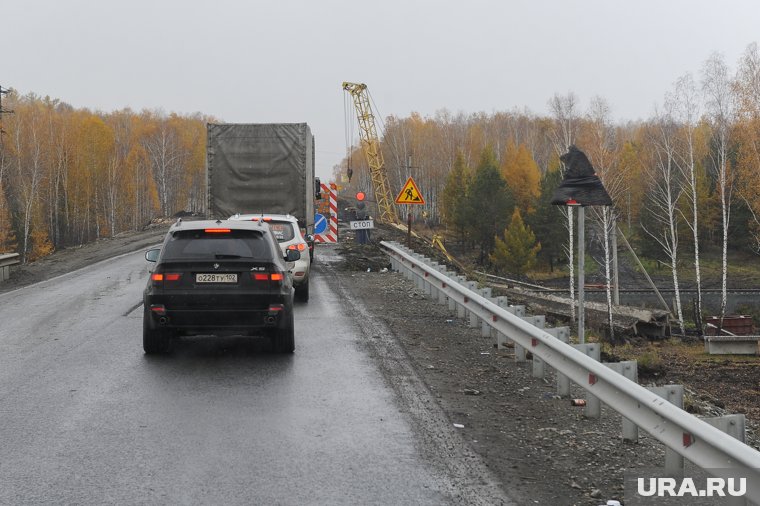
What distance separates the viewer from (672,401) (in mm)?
5242

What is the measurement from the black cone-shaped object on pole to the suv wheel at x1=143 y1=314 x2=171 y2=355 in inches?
203

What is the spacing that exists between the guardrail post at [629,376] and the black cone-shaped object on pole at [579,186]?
437cm

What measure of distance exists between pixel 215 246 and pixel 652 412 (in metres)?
5.64

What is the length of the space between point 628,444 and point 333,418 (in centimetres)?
232

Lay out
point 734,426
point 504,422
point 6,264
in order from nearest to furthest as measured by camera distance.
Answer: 1. point 734,426
2. point 504,422
3. point 6,264

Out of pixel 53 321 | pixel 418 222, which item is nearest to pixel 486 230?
pixel 418 222

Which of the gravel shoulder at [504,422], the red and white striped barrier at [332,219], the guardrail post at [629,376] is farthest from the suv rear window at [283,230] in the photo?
the red and white striped barrier at [332,219]

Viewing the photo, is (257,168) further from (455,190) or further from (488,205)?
(455,190)

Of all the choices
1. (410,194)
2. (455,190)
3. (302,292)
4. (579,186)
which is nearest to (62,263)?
(410,194)

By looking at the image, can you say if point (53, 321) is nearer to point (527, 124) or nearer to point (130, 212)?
point (130, 212)

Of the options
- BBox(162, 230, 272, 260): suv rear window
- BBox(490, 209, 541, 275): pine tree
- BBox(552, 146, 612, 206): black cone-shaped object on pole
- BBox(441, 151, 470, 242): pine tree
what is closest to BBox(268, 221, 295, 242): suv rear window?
BBox(162, 230, 272, 260): suv rear window

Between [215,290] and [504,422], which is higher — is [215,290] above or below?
above

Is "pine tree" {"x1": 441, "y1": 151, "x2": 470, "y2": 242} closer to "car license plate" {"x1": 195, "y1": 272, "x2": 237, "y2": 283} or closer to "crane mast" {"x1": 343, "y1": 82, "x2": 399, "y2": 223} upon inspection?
"crane mast" {"x1": 343, "y1": 82, "x2": 399, "y2": 223}

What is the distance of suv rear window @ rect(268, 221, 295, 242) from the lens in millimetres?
15134
